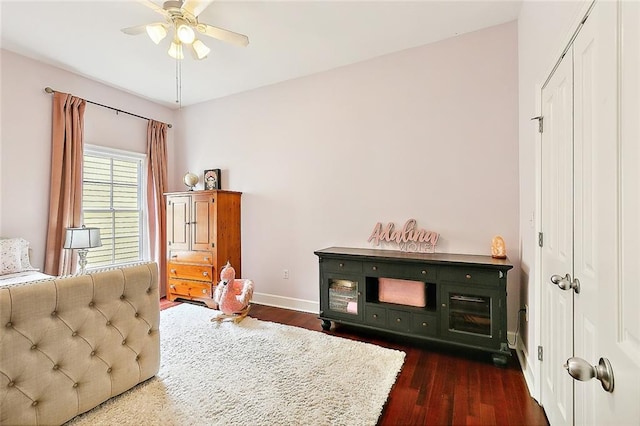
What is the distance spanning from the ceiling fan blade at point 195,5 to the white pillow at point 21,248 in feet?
9.44

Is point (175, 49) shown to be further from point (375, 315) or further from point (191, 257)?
point (375, 315)

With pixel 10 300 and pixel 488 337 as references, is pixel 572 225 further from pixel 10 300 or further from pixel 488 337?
pixel 10 300

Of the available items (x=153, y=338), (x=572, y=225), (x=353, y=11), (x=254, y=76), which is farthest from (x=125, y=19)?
(x=572, y=225)

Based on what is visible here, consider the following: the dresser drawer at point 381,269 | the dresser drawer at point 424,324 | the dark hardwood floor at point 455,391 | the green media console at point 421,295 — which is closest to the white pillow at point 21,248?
the green media console at point 421,295

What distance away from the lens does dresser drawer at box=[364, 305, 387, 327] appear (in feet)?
9.28

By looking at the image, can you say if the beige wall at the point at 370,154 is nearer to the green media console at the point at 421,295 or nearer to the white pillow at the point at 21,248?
the green media console at the point at 421,295

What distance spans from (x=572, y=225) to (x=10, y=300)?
2.69 meters

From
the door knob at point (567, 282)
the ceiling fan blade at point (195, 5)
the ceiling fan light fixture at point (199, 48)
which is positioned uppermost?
the ceiling fan blade at point (195, 5)

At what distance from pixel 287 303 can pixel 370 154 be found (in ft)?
7.21

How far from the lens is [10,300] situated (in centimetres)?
140

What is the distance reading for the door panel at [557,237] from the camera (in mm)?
1405

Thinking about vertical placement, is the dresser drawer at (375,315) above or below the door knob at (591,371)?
below

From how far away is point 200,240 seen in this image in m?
3.98

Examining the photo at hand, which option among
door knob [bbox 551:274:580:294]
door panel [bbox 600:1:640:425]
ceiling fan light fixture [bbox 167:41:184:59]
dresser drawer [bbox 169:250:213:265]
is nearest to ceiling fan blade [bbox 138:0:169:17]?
ceiling fan light fixture [bbox 167:41:184:59]
